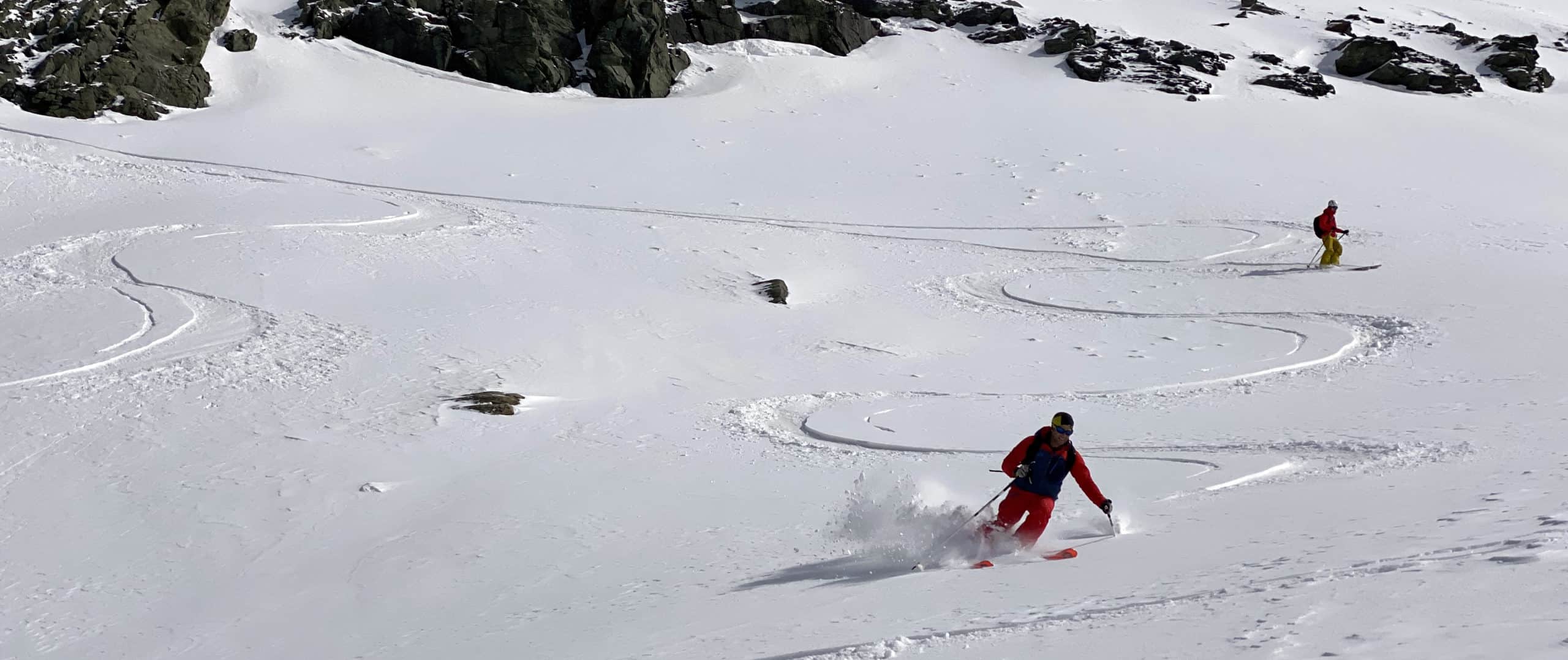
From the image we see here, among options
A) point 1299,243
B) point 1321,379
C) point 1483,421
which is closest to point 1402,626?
point 1483,421

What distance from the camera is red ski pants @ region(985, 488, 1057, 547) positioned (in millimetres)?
7809

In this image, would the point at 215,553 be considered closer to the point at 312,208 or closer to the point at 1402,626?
the point at 1402,626

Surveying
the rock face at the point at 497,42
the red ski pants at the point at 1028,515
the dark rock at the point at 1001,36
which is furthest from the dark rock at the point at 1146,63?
the red ski pants at the point at 1028,515

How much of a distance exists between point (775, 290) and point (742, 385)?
401 cm

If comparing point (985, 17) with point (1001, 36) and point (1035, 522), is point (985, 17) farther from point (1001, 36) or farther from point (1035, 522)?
point (1035, 522)

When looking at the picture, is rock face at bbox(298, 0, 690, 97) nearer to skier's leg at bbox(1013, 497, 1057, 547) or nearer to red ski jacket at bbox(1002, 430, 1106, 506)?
red ski jacket at bbox(1002, 430, 1106, 506)

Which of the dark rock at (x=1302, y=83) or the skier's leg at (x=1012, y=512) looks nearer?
the skier's leg at (x=1012, y=512)

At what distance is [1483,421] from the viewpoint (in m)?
10.6

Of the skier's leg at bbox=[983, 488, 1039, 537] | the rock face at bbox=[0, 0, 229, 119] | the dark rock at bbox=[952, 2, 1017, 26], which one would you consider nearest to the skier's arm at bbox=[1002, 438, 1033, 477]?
the skier's leg at bbox=[983, 488, 1039, 537]

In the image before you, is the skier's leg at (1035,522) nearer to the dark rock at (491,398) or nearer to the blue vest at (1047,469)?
the blue vest at (1047,469)

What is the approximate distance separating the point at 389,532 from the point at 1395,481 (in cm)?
765

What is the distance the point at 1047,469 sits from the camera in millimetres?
7809

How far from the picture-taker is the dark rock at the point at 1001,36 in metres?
41.6

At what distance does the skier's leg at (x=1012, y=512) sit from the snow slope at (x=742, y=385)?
0.32 meters
